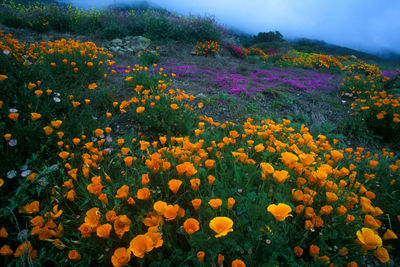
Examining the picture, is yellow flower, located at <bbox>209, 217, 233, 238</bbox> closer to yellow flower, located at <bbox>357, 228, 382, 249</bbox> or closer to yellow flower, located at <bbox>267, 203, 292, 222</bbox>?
yellow flower, located at <bbox>267, 203, 292, 222</bbox>

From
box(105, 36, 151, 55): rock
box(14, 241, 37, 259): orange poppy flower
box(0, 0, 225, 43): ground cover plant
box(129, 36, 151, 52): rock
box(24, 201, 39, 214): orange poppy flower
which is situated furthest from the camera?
box(0, 0, 225, 43): ground cover plant

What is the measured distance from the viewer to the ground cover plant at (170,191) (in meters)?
1.20

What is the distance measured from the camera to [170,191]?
1.75m

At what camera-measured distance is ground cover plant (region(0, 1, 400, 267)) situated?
1.20 metres

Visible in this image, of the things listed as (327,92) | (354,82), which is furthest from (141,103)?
(354,82)

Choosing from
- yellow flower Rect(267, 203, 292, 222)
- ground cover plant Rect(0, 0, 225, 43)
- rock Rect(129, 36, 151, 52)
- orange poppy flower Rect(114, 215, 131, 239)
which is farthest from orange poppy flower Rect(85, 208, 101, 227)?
ground cover plant Rect(0, 0, 225, 43)

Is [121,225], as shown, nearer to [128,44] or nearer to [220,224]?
[220,224]

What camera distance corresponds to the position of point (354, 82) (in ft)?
20.2

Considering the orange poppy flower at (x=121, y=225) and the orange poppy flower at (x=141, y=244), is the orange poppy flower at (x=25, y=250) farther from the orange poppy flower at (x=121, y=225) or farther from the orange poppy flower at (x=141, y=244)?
the orange poppy flower at (x=141, y=244)

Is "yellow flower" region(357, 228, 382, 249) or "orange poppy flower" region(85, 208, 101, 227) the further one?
"orange poppy flower" region(85, 208, 101, 227)

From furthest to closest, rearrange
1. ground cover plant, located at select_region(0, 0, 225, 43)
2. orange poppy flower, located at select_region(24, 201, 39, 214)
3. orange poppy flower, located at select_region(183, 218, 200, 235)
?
1. ground cover plant, located at select_region(0, 0, 225, 43)
2. orange poppy flower, located at select_region(24, 201, 39, 214)
3. orange poppy flower, located at select_region(183, 218, 200, 235)

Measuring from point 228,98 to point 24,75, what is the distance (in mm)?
3787

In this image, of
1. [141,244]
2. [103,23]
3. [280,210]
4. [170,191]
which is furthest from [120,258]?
[103,23]

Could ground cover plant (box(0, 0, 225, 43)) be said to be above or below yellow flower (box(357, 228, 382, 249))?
above
